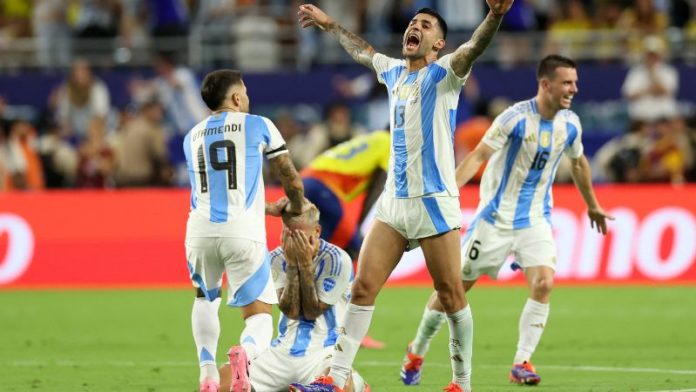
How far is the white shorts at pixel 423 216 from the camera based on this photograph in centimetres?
870

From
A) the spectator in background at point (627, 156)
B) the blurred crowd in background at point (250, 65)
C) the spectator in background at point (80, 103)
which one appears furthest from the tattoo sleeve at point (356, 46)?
the spectator in background at point (80, 103)

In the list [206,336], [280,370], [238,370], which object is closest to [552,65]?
[280,370]

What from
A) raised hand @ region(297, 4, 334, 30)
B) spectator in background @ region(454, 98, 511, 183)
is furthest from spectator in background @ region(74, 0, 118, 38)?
raised hand @ region(297, 4, 334, 30)

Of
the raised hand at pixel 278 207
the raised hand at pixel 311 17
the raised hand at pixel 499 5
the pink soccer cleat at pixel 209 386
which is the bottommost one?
the pink soccer cleat at pixel 209 386

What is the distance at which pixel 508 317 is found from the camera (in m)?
14.9

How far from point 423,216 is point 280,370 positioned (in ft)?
Answer: 4.58

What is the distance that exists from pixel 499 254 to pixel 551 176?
747 mm

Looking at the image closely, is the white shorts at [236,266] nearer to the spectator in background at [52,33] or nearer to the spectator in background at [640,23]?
the spectator in background at [52,33]

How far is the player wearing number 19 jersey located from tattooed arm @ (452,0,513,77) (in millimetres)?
1251

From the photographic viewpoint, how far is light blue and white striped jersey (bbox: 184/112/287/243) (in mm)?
8734

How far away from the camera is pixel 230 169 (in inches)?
345

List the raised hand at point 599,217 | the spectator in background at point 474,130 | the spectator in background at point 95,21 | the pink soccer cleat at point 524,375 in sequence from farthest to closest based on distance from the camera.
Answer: the spectator in background at point 95,21, the spectator in background at point 474,130, the raised hand at point 599,217, the pink soccer cleat at point 524,375

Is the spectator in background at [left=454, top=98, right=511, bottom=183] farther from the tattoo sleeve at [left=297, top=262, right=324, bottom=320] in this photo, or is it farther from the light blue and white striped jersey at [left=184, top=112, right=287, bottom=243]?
A: the light blue and white striped jersey at [left=184, top=112, right=287, bottom=243]

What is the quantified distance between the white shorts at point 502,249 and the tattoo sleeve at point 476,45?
248 cm
